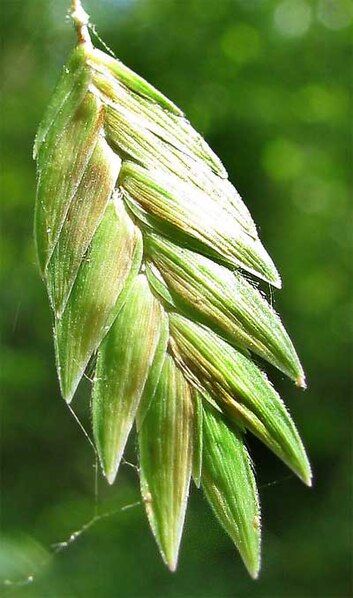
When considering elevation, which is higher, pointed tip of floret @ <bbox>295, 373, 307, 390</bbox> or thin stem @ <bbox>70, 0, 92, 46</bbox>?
thin stem @ <bbox>70, 0, 92, 46</bbox>

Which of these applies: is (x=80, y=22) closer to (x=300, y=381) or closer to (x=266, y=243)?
(x=300, y=381)

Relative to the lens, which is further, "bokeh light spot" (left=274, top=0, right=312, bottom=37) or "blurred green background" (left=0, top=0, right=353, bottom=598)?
"bokeh light spot" (left=274, top=0, right=312, bottom=37)

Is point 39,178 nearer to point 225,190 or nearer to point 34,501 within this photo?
point 225,190

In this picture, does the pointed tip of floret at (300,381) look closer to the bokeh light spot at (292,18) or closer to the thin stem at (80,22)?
the thin stem at (80,22)

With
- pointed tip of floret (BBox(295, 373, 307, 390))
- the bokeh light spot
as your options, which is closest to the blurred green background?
the bokeh light spot

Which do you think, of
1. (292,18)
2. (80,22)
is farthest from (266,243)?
(80,22)

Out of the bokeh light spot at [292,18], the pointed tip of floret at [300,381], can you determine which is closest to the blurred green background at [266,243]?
the bokeh light spot at [292,18]

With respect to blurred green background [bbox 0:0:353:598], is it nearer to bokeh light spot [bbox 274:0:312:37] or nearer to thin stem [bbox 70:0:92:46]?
bokeh light spot [bbox 274:0:312:37]
